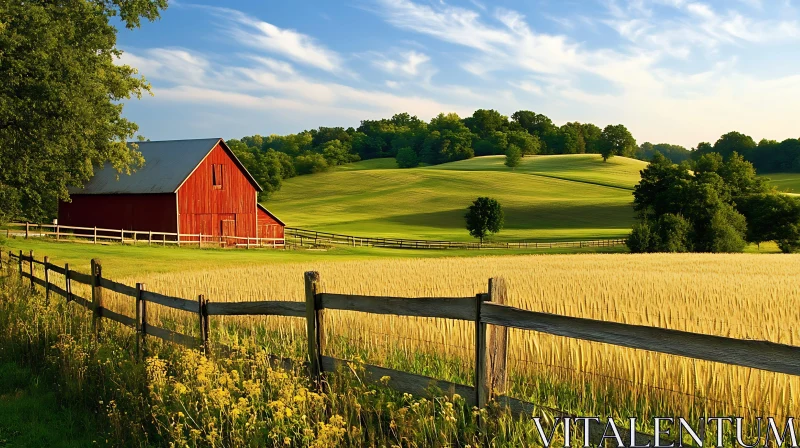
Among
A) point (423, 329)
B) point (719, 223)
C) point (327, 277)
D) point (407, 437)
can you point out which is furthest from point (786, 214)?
point (407, 437)

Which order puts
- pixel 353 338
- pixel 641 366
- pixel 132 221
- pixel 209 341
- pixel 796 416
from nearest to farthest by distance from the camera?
pixel 796 416, pixel 641 366, pixel 209 341, pixel 353 338, pixel 132 221

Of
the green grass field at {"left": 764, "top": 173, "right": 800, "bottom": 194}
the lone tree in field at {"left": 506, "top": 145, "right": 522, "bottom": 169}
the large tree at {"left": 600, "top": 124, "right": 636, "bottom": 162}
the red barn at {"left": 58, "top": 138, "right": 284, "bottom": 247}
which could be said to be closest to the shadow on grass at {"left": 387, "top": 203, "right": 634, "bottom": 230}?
→ the green grass field at {"left": 764, "top": 173, "right": 800, "bottom": 194}

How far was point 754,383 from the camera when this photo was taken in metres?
7.02

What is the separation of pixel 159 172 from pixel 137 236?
15.9 feet

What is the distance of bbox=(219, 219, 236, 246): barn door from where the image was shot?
51469mm

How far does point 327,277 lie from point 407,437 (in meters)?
18.6

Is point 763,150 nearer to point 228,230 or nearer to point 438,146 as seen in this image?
point 438,146

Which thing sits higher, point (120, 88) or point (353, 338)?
point (120, 88)

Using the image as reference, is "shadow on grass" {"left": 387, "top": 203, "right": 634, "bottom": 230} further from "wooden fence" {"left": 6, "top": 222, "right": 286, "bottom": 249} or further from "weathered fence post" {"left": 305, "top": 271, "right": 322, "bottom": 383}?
"weathered fence post" {"left": 305, "top": 271, "right": 322, "bottom": 383}

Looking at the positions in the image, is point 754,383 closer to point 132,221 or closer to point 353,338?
point 353,338

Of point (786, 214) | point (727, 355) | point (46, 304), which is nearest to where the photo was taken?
point (727, 355)

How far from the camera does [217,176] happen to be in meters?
50.9

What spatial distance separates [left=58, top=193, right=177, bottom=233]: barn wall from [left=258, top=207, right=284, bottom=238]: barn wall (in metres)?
9.03

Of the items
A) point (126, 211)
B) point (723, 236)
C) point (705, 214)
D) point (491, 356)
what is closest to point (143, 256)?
point (126, 211)
